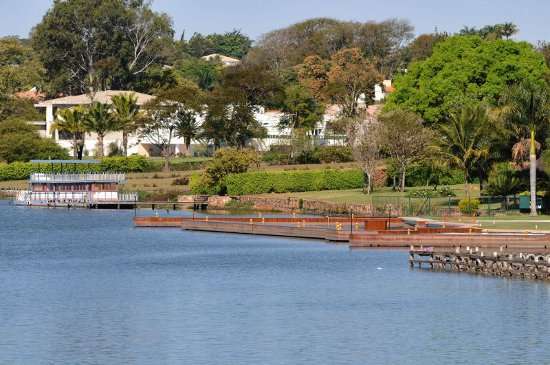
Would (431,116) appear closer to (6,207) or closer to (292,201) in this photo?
(292,201)

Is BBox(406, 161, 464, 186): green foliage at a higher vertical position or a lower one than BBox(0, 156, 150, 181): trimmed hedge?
lower

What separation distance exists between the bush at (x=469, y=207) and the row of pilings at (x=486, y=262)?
73.8 ft

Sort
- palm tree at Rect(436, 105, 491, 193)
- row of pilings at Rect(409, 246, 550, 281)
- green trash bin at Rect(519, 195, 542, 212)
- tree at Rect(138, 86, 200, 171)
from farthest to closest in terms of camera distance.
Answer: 1. tree at Rect(138, 86, 200, 171)
2. palm tree at Rect(436, 105, 491, 193)
3. green trash bin at Rect(519, 195, 542, 212)
4. row of pilings at Rect(409, 246, 550, 281)

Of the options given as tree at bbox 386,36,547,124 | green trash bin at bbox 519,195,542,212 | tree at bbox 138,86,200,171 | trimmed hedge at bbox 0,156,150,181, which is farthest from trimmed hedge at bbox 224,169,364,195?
green trash bin at bbox 519,195,542,212

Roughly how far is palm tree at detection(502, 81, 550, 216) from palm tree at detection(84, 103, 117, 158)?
273ft

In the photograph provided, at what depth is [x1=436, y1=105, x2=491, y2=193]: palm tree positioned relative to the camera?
4604 inches

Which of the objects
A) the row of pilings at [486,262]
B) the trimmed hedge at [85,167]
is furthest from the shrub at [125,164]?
the row of pilings at [486,262]

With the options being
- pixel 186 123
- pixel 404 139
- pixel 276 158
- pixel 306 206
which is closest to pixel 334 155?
pixel 276 158

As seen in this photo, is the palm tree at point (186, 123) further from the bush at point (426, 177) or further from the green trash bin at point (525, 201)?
the green trash bin at point (525, 201)

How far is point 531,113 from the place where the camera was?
355 feet

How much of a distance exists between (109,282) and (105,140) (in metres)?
115

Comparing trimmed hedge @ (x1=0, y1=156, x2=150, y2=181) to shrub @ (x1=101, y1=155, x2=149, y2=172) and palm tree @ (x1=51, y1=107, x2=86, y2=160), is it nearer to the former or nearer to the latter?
shrub @ (x1=101, y1=155, x2=149, y2=172)

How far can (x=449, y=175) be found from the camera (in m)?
141

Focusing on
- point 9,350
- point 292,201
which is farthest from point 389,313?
point 292,201
